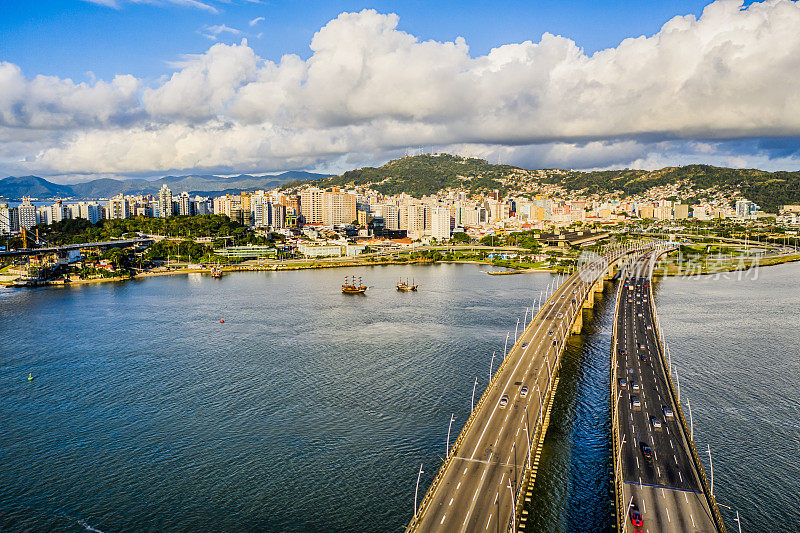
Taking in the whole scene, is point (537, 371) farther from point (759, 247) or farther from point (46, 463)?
point (759, 247)

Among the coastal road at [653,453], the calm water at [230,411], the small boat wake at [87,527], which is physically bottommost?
the small boat wake at [87,527]

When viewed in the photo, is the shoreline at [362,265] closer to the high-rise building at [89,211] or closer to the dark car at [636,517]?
the dark car at [636,517]

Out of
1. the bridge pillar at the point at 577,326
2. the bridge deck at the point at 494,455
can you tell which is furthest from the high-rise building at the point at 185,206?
the bridge deck at the point at 494,455

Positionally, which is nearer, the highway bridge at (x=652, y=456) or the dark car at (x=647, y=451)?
the highway bridge at (x=652, y=456)

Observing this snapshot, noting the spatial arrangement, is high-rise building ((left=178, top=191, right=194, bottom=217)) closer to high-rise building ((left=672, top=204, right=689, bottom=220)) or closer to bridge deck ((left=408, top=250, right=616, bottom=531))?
bridge deck ((left=408, top=250, right=616, bottom=531))

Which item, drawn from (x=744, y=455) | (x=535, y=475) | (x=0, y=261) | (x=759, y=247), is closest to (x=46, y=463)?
(x=535, y=475)

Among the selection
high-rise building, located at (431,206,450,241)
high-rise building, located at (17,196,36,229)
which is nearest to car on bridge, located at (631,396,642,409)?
high-rise building, located at (431,206,450,241)
